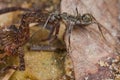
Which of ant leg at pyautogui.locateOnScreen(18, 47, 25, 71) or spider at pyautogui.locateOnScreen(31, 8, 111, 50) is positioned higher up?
spider at pyautogui.locateOnScreen(31, 8, 111, 50)

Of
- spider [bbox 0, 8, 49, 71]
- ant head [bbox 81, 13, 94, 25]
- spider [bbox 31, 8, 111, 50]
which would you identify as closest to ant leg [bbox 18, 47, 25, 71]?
spider [bbox 0, 8, 49, 71]

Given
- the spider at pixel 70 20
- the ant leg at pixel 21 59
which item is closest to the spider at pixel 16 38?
the ant leg at pixel 21 59

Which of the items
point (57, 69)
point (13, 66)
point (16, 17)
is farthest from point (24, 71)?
point (16, 17)

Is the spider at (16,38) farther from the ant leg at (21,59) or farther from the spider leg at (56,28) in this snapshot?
the spider leg at (56,28)

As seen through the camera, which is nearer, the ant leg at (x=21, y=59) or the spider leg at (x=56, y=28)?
the ant leg at (x=21, y=59)

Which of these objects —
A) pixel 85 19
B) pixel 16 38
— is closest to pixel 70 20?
pixel 85 19

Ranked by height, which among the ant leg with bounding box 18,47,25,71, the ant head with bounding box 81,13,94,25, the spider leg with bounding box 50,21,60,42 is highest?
the ant head with bounding box 81,13,94,25

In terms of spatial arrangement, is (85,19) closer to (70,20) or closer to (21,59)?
(70,20)

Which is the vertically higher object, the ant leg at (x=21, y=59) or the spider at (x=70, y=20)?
the spider at (x=70, y=20)

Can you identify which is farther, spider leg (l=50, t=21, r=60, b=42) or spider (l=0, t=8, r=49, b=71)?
spider leg (l=50, t=21, r=60, b=42)

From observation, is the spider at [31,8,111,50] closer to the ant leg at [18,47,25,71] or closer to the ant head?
the ant head
